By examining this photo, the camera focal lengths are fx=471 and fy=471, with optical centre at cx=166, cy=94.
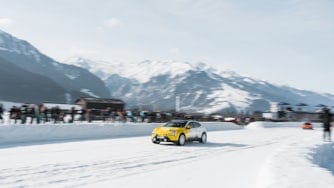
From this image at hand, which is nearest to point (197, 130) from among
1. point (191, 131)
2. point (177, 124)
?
point (191, 131)

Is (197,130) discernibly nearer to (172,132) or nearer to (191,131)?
(191,131)

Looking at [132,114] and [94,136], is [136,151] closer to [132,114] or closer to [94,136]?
[94,136]

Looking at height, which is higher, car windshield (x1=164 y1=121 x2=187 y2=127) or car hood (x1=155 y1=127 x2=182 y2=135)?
car windshield (x1=164 y1=121 x2=187 y2=127)

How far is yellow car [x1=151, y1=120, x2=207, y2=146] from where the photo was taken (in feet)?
76.1

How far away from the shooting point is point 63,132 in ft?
82.7

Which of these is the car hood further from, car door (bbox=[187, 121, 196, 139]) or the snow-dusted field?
the snow-dusted field

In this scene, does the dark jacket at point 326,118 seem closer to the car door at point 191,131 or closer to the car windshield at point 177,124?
the car door at point 191,131

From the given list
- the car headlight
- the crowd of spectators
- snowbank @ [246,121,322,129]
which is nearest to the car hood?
the car headlight

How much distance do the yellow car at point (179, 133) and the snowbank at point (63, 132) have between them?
187 inches

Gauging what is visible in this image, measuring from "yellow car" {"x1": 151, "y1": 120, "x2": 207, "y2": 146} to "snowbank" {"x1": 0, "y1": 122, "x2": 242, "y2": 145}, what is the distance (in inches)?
187

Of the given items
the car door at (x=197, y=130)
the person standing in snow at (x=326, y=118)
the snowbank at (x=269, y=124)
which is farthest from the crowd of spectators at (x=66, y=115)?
the person standing in snow at (x=326, y=118)

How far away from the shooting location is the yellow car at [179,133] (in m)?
23.2

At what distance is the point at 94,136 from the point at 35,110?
4889 mm

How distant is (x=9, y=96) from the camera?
176 m
